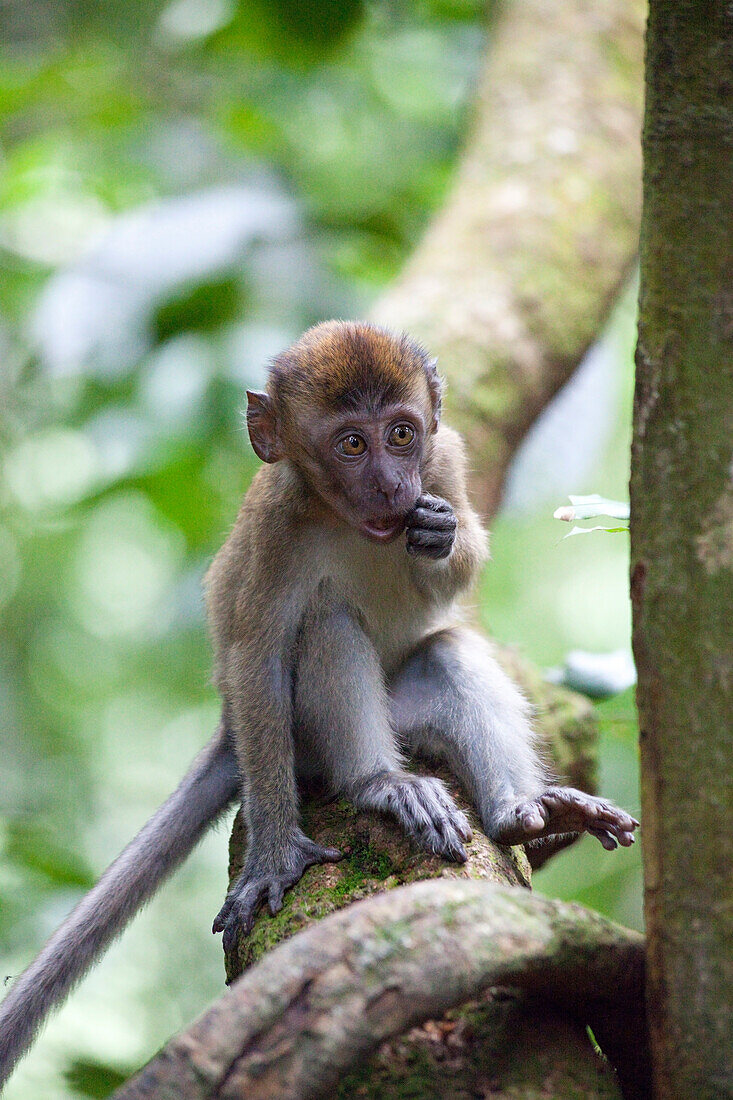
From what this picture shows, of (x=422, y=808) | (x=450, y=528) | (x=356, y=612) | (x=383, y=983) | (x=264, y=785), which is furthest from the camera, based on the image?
(x=356, y=612)

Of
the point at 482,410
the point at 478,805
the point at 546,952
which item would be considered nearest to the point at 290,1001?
the point at 546,952

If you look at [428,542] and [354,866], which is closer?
[354,866]

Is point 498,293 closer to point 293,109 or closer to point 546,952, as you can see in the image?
point 293,109

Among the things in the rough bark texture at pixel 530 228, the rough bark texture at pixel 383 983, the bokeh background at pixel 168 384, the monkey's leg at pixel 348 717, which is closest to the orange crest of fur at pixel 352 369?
the monkey's leg at pixel 348 717

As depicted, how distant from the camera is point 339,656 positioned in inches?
148

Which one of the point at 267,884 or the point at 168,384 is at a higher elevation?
the point at 168,384

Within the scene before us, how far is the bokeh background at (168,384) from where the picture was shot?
5926 millimetres

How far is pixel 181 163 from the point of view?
7.71 meters

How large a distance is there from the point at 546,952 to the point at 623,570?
9747 mm

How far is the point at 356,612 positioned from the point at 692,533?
6.93 feet

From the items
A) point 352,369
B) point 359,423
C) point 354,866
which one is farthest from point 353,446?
point 354,866

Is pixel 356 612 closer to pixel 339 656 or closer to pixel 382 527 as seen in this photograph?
pixel 339 656

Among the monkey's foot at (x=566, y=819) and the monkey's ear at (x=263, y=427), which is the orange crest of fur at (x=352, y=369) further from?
the monkey's foot at (x=566, y=819)

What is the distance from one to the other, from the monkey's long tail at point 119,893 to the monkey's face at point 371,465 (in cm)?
110
